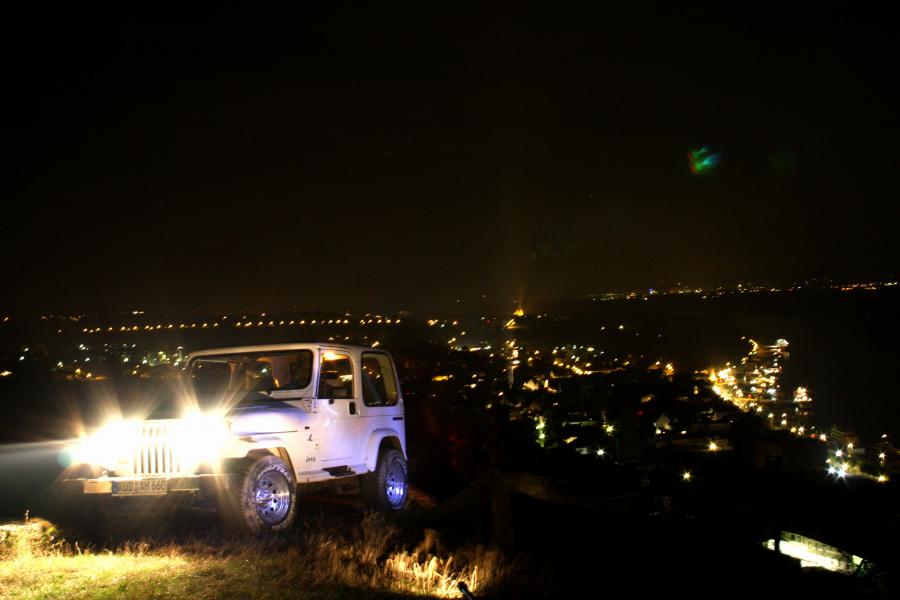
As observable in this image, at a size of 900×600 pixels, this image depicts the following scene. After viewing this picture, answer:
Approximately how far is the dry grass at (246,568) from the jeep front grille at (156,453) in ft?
3.32

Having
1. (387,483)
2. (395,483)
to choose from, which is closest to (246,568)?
(387,483)

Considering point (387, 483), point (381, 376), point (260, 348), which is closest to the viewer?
point (260, 348)

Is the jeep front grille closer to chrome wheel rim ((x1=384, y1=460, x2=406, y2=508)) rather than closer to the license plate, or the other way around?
the license plate

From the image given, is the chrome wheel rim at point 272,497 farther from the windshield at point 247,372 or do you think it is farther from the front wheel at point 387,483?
the front wheel at point 387,483

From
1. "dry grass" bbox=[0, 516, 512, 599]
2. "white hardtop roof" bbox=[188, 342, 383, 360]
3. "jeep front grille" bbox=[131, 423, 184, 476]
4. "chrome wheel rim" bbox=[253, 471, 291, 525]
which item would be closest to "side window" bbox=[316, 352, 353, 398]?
"white hardtop roof" bbox=[188, 342, 383, 360]

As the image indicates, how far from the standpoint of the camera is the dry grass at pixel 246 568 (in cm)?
575

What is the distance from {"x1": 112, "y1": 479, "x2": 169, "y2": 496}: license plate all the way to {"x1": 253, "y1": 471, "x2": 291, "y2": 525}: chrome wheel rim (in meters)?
0.92

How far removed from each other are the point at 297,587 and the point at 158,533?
8.91 feet

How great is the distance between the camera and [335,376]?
393 inches

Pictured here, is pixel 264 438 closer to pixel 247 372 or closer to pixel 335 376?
pixel 335 376

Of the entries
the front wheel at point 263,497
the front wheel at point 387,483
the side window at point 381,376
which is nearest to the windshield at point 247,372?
the side window at point 381,376

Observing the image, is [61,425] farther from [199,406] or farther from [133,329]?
[133,329]

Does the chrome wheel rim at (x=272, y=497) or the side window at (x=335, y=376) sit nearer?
the chrome wheel rim at (x=272, y=497)

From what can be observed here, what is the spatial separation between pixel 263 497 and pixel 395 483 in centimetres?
296
